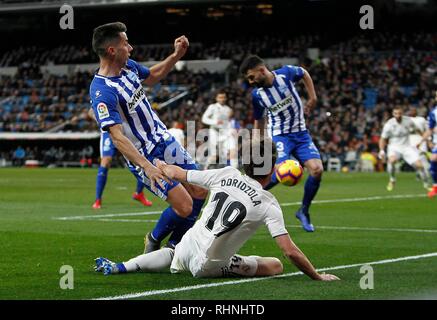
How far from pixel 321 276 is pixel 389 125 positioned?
1806 centimetres

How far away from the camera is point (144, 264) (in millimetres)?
8422

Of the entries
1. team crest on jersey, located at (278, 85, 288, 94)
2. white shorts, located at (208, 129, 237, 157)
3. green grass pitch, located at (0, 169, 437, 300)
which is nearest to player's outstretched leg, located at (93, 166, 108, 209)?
green grass pitch, located at (0, 169, 437, 300)

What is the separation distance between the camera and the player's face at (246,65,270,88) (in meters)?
13.1

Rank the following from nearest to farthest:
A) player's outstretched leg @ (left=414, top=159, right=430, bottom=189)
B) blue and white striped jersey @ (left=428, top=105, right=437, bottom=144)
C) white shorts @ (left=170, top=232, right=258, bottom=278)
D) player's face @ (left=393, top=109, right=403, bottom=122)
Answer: white shorts @ (left=170, top=232, right=258, bottom=278)
blue and white striped jersey @ (left=428, top=105, right=437, bottom=144)
player's outstretched leg @ (left=414, top=159, right=430, bottom=189)
player's face @ (left=393, top=109, right=403, bottom=122)

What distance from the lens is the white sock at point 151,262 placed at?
841cm

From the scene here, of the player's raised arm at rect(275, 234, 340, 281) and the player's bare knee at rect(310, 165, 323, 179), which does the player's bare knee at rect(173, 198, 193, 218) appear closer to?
the player's raised arm at rect(275, 234, 340, 281)

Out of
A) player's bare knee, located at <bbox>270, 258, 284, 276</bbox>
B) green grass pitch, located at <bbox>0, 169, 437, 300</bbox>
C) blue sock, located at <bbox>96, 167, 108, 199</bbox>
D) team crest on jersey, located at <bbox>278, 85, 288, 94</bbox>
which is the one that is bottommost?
green grass pitch, located at <bbox>0, 169, 437, 300</bbox>

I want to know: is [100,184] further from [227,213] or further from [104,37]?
[227,213]

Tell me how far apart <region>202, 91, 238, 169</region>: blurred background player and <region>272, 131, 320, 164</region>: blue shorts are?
13179 mm

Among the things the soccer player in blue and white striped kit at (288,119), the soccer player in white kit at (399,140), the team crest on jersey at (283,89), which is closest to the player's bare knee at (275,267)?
the soccer player in blue and white striped kit at (288,119)

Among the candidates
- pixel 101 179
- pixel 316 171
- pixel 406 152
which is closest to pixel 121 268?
pixel 316 171

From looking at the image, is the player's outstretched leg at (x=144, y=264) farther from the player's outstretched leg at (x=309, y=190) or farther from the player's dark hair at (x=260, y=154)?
the player's outstretched leg at (x=309, y=190)

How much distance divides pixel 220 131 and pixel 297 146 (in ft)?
48.8
